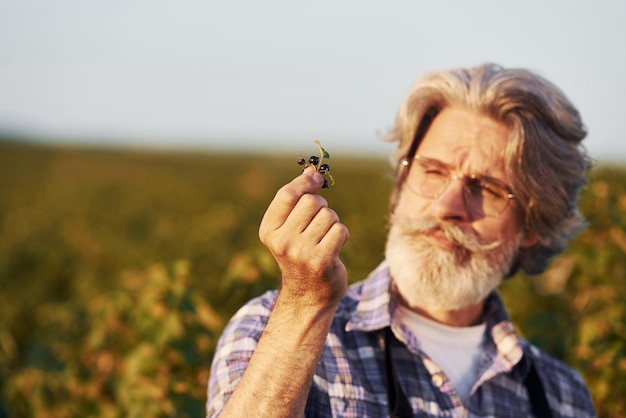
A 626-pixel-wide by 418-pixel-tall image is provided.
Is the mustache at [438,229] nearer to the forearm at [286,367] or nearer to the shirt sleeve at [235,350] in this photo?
the shirt sleeve at [235,350]

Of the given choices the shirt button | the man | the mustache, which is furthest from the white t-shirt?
the mustache

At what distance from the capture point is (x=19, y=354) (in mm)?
6352

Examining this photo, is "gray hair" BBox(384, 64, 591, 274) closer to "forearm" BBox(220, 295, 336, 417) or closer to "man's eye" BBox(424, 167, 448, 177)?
"man's eye" BBox(424, 167, 448, 177)

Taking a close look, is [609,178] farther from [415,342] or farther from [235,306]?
[415,342]

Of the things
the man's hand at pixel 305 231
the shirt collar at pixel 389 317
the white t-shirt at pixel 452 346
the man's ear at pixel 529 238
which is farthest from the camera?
the man's ear at pixel 529 238

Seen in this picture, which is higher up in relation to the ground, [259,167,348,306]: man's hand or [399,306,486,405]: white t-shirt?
[259,167,348,306]: man's hand

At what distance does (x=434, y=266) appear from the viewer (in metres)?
2.34

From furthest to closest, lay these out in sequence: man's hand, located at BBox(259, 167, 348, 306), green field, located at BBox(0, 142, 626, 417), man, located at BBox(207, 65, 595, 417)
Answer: green field, located at BBox(0, 142, 626, 417) < man, located at BBox(207, 65, 595, 417) < man's hand, located at BBox(259, 167, 348, 306)

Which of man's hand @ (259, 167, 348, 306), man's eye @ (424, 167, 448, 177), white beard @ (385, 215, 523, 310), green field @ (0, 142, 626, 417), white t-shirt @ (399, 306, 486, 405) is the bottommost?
green field @ (0, 142, 626, 417)

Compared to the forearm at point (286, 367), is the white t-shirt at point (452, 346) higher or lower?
lower

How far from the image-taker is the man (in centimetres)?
189

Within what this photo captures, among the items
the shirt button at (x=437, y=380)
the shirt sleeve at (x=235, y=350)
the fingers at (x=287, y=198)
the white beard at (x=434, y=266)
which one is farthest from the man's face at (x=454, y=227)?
the fingers at (x=287, y=198)

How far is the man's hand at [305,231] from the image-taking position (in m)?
1.38

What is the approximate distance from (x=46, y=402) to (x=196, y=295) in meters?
1.51
